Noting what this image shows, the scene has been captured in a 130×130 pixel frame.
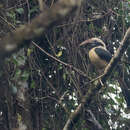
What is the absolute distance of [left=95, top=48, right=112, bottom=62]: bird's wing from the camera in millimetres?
4265

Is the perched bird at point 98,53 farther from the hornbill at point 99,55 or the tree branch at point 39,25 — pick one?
the tree branch at point 39,25

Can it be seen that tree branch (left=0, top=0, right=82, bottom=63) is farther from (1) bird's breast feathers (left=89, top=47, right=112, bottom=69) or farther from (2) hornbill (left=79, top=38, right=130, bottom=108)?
(1) bird's breast feathers (left=89, top=47, right=112, bottom=69)

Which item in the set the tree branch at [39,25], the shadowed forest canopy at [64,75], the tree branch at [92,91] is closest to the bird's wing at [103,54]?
the shadowed forest canopy at [64,75]

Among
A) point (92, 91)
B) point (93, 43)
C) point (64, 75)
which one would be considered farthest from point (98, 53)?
point (92, 91)

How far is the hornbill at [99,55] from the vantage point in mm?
3953

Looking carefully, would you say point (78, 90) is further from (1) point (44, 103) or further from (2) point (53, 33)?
(2) point (53, 33)

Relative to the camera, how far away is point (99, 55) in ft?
14.4

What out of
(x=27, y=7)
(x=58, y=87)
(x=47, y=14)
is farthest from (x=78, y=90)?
(x=47, y=14)

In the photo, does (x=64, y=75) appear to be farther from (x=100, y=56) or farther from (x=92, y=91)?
(x=100, y=56)

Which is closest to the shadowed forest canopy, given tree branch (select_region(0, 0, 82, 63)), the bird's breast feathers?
the bird's breast feathers

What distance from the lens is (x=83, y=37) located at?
3.86 m

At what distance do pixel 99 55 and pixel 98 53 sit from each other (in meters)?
0.03

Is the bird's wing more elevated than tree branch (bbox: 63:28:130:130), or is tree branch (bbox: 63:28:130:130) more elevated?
tree branch (bbox: 63:28:130:130)

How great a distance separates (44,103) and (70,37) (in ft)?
2.62
